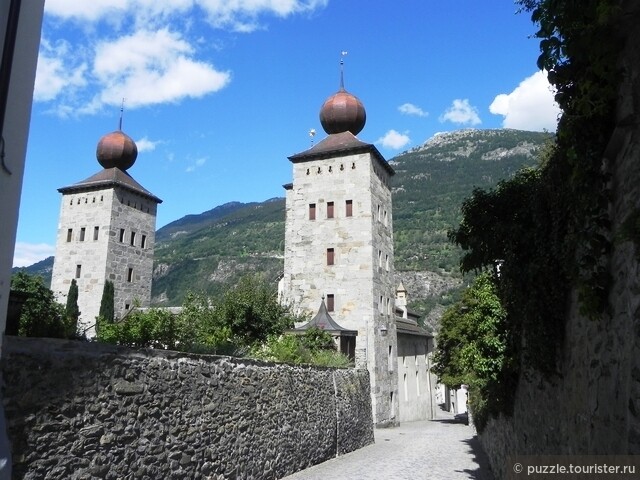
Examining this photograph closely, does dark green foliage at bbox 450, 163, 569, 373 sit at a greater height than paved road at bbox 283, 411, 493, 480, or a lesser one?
greater

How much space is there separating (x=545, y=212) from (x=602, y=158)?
5.47ft

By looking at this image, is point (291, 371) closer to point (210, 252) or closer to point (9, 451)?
point (9, 451)

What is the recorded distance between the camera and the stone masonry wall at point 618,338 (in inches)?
127

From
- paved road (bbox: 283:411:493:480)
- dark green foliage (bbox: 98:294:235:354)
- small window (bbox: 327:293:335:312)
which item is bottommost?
paved road (bbox: 283:411:493:480)

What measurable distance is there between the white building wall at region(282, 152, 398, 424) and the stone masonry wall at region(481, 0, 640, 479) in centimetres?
2344

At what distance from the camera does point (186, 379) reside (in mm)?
7766

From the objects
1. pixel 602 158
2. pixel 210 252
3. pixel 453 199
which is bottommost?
pixel 602 158

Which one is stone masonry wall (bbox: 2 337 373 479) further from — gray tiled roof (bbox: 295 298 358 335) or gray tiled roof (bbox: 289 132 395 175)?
gray tiled roof (bbox: 289 132 395 175)

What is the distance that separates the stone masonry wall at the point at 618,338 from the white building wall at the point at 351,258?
2344cm

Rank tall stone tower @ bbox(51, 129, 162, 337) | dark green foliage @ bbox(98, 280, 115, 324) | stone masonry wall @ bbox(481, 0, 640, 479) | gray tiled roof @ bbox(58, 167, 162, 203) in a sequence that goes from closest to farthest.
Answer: stone masonry wall @ bbox(481, 0, 640, 479) < dark green foliage @ bbox(98, 280, 115, 324) < tall stone tower @ bbox(51, 129, 162, 337) < gray tiled roof @ bbox(58, 167, 162, 203)

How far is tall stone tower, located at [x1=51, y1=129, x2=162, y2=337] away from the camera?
38.6 meters

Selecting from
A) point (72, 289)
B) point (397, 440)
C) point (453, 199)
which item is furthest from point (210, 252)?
point (397, 440)

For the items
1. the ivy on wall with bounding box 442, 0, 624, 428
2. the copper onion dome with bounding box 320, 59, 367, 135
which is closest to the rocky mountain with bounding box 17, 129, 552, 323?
the copper onion dome with bounding box 320, 59, 367, 135

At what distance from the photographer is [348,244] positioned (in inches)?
1153
